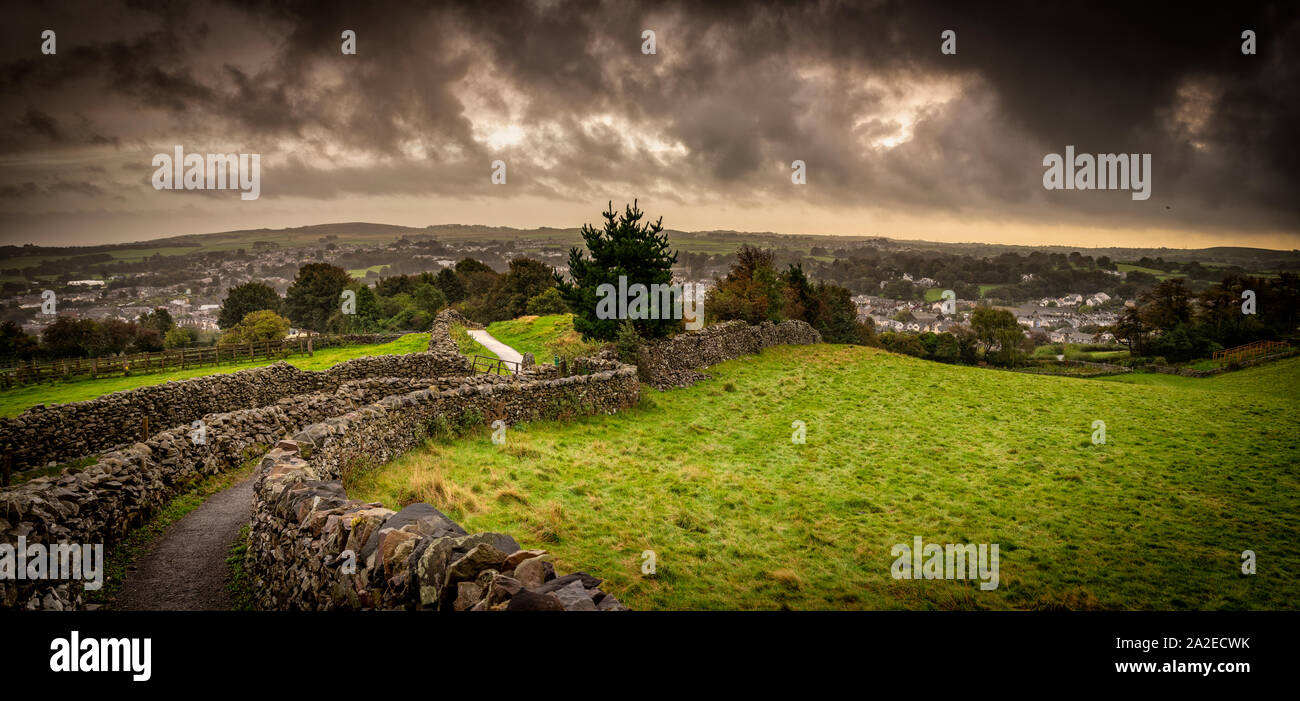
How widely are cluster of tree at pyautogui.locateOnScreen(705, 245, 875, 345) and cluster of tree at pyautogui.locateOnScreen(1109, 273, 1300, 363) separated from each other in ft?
75.5

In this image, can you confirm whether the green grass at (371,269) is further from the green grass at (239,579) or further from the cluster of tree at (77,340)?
the green grass at (239,579)

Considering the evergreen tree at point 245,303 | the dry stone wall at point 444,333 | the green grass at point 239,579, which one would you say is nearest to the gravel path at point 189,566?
the green grass at point 239,579

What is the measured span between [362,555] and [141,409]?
17162 mm

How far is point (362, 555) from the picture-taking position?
5.34 m

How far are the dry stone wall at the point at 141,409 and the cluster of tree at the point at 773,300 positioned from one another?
78.1 feet

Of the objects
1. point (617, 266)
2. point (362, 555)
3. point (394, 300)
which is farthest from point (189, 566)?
point (394, 300)

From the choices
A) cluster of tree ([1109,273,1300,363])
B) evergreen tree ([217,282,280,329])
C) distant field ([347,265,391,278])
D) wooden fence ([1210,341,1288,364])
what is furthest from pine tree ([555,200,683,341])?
distant field ([347,265,391,278])

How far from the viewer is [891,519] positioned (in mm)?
10227

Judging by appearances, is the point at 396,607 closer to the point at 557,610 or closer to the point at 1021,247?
the point at 557,610

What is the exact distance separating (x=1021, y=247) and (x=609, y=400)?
20948 centimetres

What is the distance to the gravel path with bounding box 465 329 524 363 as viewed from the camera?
29928 millimetres

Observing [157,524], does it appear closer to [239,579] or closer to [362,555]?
[239,579]

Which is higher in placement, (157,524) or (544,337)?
(544,337)
